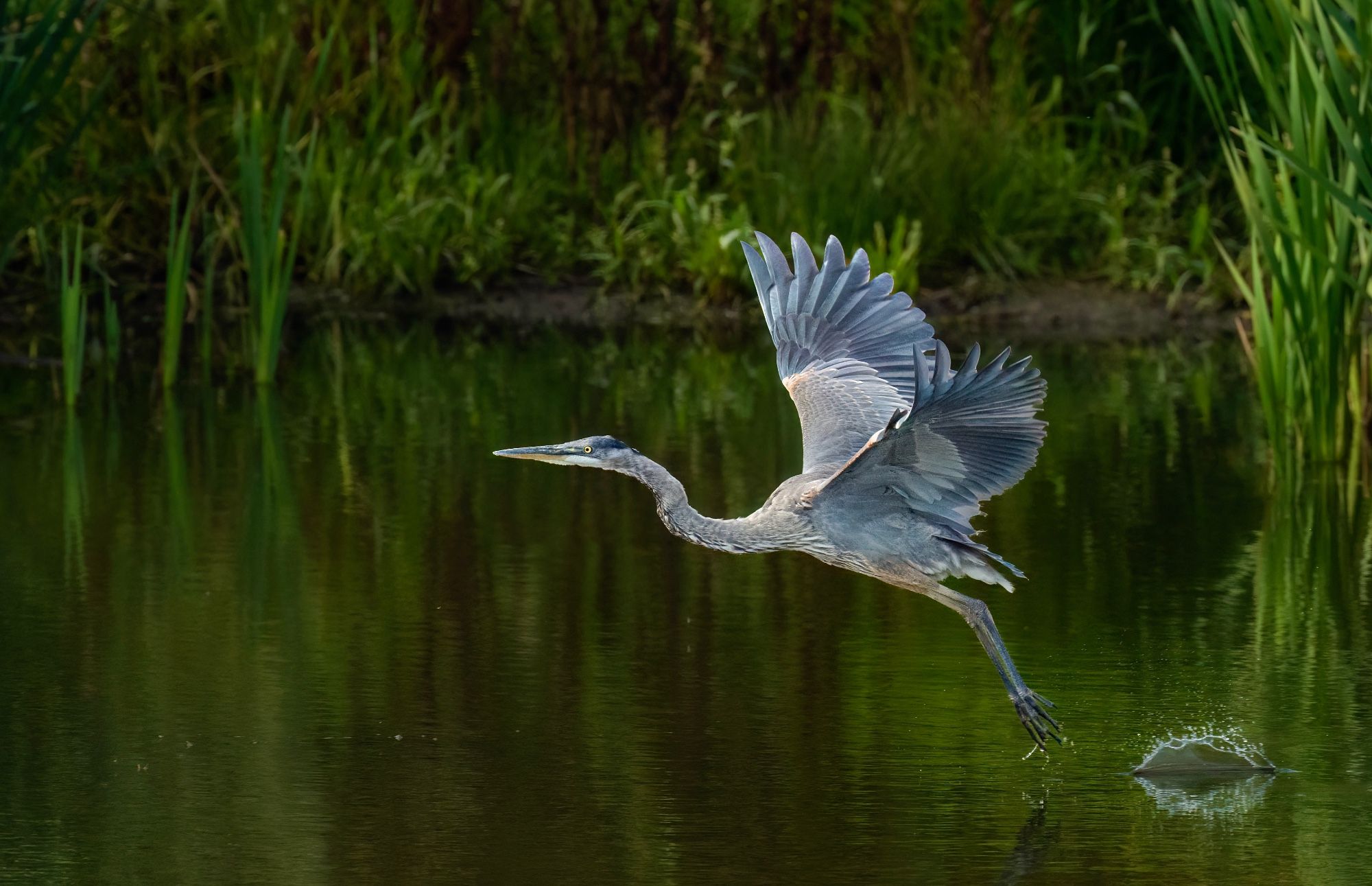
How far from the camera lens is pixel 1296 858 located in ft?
13.8

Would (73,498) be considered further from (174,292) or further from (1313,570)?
(1313,570)

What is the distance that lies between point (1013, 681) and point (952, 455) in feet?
1.65

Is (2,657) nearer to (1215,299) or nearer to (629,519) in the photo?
(629,519)

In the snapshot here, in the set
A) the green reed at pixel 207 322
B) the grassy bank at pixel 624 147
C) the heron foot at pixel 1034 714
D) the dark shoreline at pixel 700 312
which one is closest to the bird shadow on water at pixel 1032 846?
the heron foot at pixel 1034 714

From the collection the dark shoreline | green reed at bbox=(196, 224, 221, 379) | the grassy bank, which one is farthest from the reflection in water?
the dark shoreline

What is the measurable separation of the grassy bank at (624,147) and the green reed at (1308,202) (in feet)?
14.1

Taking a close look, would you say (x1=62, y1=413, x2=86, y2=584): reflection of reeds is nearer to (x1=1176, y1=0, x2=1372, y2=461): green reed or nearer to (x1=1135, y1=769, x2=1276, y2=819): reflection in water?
(x1=1135, y1=769, x2=1276, y2=819): reflection in water

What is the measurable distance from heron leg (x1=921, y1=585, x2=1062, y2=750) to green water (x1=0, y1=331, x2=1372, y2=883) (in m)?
0.08

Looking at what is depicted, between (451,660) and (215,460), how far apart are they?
10.5 ft

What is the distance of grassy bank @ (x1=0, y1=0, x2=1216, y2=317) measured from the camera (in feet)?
43.1

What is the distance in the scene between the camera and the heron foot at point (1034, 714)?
4.96 m

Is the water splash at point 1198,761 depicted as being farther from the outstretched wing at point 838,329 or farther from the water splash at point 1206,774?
the outstretched wing at point 838,329

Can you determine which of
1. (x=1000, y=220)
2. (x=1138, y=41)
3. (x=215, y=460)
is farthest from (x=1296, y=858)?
(x=1138, y=41)

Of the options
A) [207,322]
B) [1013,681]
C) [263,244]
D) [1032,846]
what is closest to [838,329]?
[1013,681]
